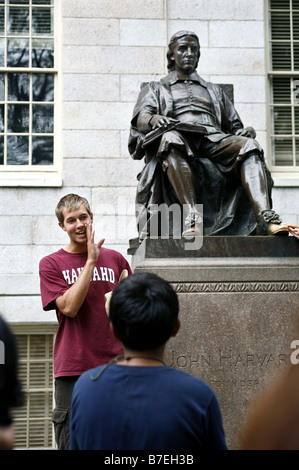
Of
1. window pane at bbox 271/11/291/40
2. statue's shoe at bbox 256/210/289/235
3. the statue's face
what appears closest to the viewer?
statue's shoe at bbox 256/210/289/235

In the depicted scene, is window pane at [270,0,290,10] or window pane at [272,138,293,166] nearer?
window pane at [272,138,293,166]

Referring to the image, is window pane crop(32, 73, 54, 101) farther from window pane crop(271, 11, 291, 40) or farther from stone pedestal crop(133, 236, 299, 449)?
stone pedestal crop(133, 236, 299, 449)

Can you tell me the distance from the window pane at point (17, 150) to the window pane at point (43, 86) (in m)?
0.63

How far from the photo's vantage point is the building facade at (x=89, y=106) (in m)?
9.97

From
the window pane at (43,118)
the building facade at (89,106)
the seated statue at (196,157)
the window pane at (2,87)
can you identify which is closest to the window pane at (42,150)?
the building facade at (89,106)

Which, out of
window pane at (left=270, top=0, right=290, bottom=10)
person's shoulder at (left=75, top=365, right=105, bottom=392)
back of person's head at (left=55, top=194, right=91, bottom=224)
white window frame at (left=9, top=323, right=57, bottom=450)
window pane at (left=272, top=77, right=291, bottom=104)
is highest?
window pane at (left=270, top=0, right=290, bottom=10)

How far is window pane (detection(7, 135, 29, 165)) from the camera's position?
Answer: 1055cm

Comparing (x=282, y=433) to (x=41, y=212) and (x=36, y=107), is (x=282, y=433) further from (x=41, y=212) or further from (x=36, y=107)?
(x=36, y=107)

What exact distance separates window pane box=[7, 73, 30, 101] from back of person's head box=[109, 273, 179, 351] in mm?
8570

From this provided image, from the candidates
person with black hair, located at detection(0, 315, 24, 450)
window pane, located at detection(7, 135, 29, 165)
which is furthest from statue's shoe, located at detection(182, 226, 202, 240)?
window pane, located at detection(7, 135, 29, 165)

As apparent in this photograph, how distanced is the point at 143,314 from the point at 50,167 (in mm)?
8153

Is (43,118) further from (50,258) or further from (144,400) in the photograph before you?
(144,400)

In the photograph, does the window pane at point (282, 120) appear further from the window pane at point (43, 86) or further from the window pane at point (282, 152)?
the window pane at point (43, 86)

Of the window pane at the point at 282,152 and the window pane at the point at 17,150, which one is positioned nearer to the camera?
the window pane at the point at 17,150
